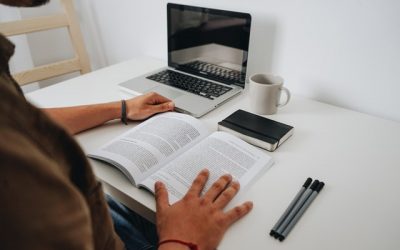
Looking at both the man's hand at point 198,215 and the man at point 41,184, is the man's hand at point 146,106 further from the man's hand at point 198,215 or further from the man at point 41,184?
the man at point 41,184

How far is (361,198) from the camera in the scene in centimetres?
58

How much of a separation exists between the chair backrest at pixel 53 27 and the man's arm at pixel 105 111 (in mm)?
506

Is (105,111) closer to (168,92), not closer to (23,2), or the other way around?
(168,92)

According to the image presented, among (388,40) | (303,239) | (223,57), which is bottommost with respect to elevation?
(303,239)

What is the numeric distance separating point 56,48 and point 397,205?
1.62 m

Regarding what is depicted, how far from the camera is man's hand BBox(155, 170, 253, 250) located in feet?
1.63

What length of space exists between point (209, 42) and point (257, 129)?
399 mm

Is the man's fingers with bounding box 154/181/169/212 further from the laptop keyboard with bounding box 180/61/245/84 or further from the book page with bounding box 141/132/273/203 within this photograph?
the laptop keyboard with bounding box 180/61/245/84

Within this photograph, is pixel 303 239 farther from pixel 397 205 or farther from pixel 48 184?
pixel 48 184

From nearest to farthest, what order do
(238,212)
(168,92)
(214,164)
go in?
(238,212) < (214,164) < (168,92)

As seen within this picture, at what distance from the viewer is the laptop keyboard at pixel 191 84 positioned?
0.93 m

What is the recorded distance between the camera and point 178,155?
69 cm

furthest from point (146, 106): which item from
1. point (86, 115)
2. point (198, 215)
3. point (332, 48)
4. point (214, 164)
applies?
point (332, 48)

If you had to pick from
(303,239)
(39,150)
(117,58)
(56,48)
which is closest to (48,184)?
(39,150)
